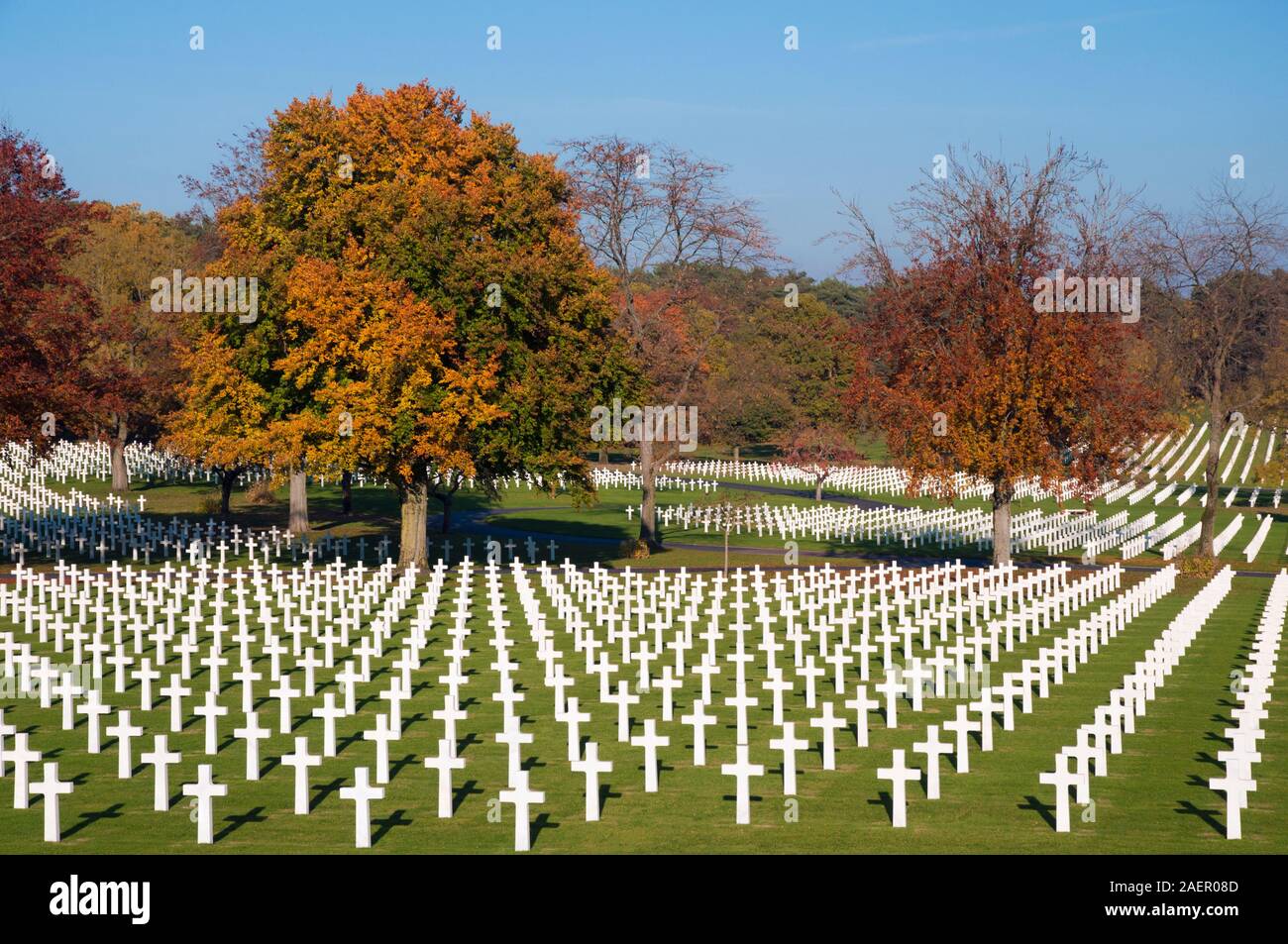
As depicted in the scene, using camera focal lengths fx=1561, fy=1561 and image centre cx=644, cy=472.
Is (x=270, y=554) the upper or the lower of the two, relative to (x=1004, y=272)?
lower

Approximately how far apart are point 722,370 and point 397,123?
6388 cm

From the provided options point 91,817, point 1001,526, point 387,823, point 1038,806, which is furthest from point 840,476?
point 91,817

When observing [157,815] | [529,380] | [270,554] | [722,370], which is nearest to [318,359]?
[529,380]

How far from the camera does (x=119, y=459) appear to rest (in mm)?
72250

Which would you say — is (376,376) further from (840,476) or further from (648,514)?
(840,476)

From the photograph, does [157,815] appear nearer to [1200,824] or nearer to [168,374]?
[1200,824]

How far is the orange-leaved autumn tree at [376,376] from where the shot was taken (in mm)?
38656

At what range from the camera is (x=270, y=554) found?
49000 millimetres

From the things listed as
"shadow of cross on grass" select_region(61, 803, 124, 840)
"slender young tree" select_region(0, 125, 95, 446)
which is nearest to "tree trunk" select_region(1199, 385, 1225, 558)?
"slender young tree" select_region(0, 125, 95, 446)

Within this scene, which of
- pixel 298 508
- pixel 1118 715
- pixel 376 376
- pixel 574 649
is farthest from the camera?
pixel 298 508

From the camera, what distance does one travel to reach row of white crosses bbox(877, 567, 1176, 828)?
15.9 metres

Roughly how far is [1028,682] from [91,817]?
12436mm

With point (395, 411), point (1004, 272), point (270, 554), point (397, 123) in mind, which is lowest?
point (270, 554)

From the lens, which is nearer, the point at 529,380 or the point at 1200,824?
the point at 1200,824
